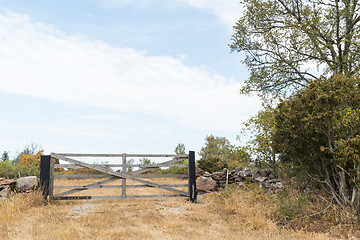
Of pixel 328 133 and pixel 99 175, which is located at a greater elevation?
pixel 328 133

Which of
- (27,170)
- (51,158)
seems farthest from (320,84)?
(27,170)

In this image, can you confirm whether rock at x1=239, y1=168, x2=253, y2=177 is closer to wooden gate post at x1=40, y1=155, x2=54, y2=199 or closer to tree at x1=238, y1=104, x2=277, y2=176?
tree at x1=238, y1=104, x2=277, y2=176

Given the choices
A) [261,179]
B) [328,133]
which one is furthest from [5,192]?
[328,133]

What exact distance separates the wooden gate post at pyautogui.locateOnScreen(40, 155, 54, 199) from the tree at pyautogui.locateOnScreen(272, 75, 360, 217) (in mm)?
8313

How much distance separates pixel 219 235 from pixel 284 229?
1681mm

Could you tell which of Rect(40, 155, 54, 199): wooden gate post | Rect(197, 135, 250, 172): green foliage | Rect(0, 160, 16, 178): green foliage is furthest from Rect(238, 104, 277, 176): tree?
Rect(0, 160, 16, 178): green foliage

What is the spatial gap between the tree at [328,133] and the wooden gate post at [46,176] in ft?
27.3

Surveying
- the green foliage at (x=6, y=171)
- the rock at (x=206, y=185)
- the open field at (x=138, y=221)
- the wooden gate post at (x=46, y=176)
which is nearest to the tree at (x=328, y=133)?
the open field at (x=138, y=221)

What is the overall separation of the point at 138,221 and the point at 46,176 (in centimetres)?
499

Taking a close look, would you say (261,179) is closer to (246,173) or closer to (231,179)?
(246,173)

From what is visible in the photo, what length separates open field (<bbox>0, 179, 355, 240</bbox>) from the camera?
6465mm

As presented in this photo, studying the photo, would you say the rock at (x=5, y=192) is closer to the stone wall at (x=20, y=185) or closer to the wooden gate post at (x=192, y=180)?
the stone wall at (x=20, y=185)

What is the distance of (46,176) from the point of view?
10875 mm

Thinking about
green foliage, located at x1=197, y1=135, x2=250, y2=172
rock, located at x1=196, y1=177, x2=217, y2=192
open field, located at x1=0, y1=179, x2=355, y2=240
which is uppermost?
green foliage, located at x1=197, y1=135, x2=250, y2=172
